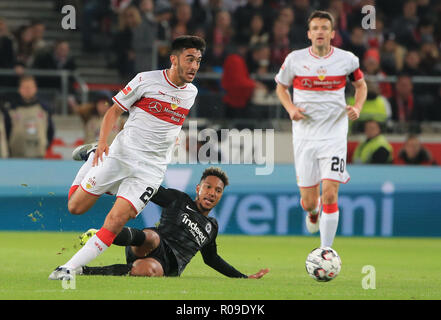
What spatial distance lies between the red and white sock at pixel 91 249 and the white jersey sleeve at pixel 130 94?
42.8 inches

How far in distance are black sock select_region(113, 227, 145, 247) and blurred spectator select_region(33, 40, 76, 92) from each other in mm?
7788

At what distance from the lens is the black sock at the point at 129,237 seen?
774cm

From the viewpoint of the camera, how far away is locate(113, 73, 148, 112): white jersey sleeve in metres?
7.82

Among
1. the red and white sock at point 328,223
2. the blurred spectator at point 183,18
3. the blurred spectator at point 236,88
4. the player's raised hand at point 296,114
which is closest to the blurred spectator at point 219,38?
the blurred spectator at point 183,18

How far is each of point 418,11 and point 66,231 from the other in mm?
8302

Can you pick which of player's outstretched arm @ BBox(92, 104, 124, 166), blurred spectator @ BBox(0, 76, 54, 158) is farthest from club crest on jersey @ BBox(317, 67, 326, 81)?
blurred spectator @ BBox(0, 76, 54, 158)

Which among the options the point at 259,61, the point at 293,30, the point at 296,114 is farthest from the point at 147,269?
the point at 293,30

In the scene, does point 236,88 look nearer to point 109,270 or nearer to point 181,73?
point 181,73

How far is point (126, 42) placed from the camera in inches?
628

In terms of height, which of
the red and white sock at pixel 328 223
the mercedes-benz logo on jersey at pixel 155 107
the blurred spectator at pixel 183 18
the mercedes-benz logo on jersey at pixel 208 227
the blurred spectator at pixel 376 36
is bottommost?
the red and white sock at pixel 328 223

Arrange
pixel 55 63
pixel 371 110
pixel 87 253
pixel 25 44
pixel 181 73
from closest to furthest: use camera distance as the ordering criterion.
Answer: pixel 87 253 < pixel 181 73 < pixel 371 110 < pixel 55 63 < pixel 25 44

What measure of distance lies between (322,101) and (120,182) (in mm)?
2561

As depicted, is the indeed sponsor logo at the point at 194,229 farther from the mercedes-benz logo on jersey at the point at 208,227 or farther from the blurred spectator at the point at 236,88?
the blurred spectator at the point at 236,88

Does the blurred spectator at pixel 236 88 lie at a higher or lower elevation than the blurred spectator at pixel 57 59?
lower
